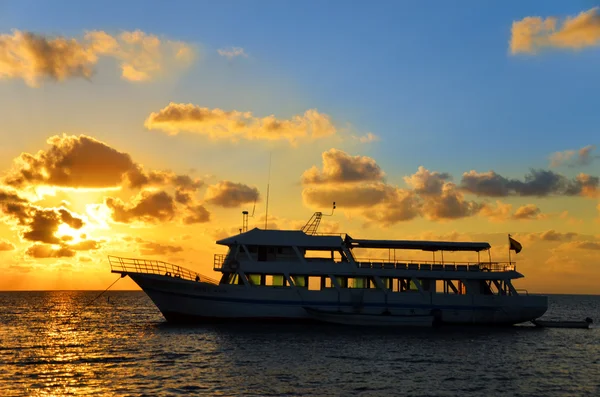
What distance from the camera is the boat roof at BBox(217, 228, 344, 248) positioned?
47469 millimetres

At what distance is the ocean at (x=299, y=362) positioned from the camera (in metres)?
27.0

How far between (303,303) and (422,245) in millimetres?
10628

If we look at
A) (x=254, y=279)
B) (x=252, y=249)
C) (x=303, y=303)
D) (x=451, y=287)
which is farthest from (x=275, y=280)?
(x=451, y=287)

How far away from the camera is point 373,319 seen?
1841 inches

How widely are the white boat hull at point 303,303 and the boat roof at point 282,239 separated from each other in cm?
344

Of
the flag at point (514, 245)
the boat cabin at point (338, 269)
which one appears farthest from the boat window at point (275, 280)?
the flag at point (514, 245)

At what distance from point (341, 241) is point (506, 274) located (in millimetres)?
13396

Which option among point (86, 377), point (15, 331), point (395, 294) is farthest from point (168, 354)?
point (15, 331)

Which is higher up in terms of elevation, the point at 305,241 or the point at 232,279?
the point at 305,241

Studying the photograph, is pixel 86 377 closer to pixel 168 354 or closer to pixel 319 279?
pixel 168 354

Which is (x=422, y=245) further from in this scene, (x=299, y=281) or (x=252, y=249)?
(x=252, y=249)

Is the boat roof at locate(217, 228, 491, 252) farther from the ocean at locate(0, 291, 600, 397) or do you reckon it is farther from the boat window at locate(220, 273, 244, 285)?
the ocean at locate(0, 291, 600, 397)

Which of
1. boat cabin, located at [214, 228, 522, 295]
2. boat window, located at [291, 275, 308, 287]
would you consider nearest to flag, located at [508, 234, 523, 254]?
boat cabin, located at [214, 228, 522, 295]

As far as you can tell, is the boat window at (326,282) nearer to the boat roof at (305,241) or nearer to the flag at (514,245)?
the boat roof at (305,241)
